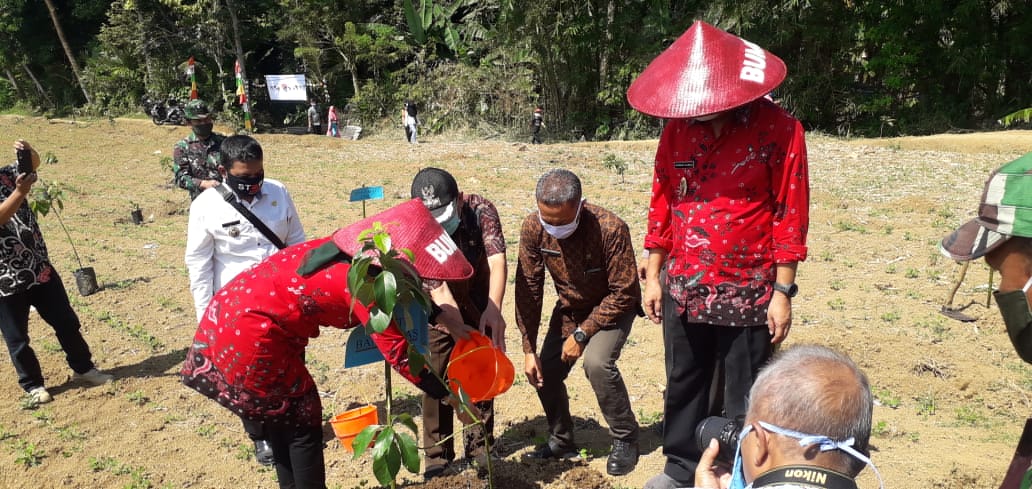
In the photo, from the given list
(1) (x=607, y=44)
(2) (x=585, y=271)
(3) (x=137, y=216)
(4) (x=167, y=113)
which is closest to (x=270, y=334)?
(2) (x=585, y=271)

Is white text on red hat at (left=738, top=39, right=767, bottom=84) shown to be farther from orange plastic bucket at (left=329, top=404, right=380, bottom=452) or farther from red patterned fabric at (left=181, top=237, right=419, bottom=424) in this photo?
orange plastic bucket at (left=329, top=404, right=380, bottom=452)

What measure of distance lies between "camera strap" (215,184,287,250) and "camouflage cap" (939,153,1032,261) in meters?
3.12

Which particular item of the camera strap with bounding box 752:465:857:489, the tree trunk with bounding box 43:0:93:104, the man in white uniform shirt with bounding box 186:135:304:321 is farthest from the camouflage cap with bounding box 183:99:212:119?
the tree trunk with bounding box 43:0:93:104

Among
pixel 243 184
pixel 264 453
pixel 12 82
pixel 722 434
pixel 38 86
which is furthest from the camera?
pixel 12 82

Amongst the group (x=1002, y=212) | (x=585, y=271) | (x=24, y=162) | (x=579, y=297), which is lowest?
(x=579, y=297)

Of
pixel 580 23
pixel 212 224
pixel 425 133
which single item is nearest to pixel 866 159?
pixel 580 23

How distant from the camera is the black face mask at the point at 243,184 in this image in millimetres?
3633

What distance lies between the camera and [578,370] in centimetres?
509

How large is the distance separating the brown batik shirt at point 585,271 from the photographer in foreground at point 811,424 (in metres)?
1.78

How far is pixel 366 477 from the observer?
382cm

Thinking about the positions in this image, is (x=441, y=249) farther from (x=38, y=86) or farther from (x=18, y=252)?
(x=38, y=86)

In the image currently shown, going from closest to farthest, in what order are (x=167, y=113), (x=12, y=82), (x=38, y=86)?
(x=167, y=113) → (x=38, y=86) → (x=12, y=82)

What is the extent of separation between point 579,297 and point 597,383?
1.39 feet

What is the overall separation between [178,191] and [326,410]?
970cm
